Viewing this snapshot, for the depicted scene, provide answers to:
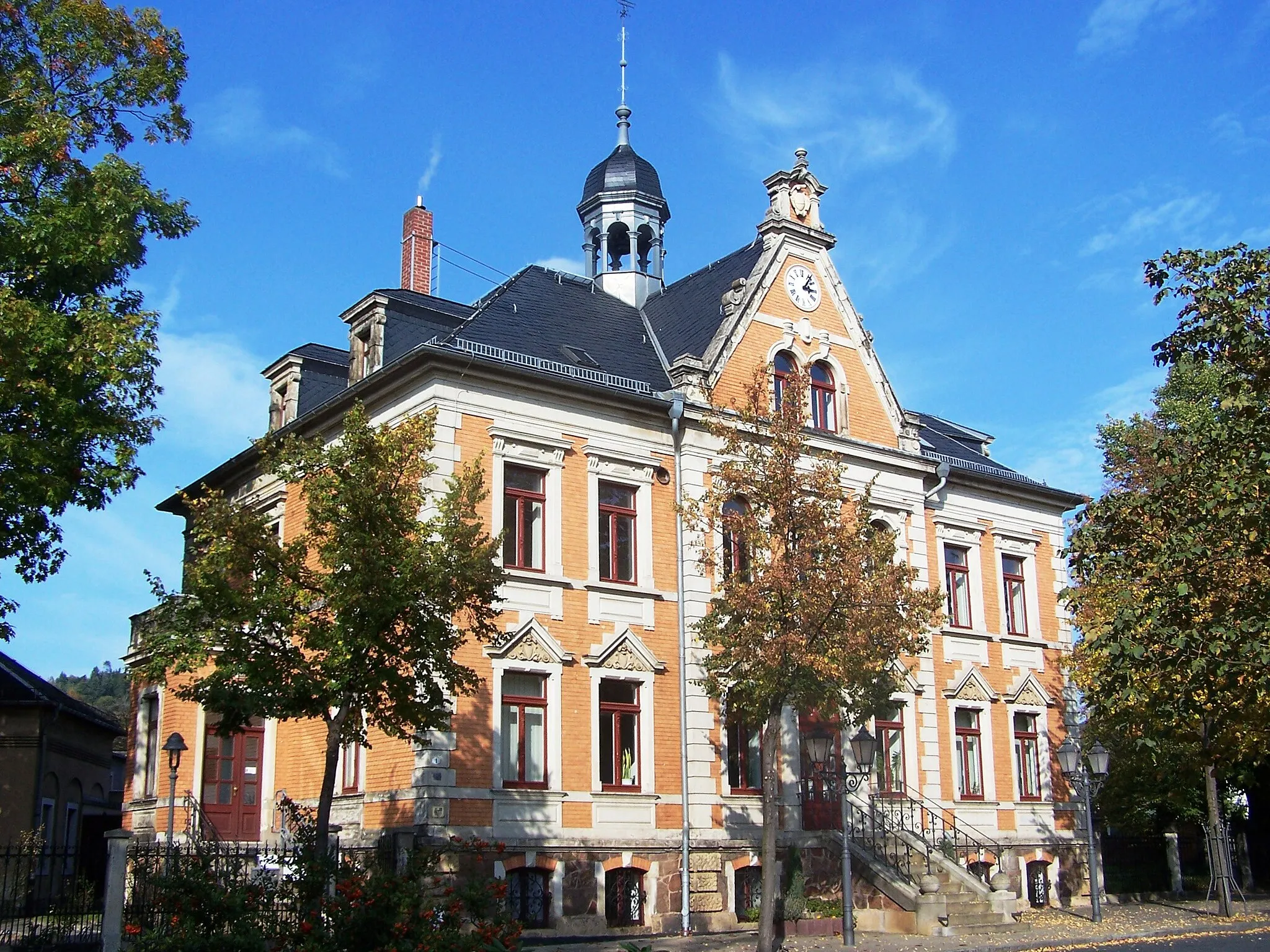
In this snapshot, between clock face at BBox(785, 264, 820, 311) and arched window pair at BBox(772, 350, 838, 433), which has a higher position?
clock face at BBox(785, 264, 820, 311)

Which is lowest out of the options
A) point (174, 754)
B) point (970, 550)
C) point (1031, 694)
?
point (174, 754)

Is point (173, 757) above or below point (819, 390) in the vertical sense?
below

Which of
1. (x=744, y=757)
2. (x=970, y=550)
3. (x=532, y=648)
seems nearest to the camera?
(x=532, y=648)

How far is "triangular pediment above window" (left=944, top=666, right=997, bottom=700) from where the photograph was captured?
30609 mm

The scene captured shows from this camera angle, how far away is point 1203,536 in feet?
55.3

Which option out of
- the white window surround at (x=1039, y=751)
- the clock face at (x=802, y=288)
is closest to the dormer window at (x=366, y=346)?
the clock face at (x=802, y=288)

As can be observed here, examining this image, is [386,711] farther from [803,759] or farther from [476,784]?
[803,759]

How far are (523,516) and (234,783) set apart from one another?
877 centimetres

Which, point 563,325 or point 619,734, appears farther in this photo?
point 563,325

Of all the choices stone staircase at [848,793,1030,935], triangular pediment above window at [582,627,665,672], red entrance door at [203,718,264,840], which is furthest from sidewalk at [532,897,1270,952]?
red entrance door at [203,718,264,840]

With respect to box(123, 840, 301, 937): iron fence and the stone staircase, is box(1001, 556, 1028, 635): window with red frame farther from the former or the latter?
box(123, 840, 301, 937): iron fence

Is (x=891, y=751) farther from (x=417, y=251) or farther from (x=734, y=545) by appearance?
(x=417, y=251)

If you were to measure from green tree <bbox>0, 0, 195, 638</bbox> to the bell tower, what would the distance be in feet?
41.7

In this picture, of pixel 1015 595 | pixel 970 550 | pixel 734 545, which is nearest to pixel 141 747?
pixel 734 545
